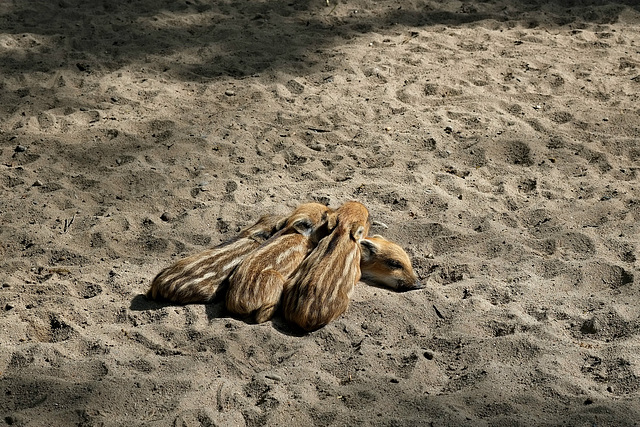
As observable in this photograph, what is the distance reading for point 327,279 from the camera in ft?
15.5

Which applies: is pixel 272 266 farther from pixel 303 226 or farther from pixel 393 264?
pixel 393 264

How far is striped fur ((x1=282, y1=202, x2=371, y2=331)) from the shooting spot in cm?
465

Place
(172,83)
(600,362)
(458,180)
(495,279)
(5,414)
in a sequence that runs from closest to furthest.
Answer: (5,414), (600,362), (495,279), (458,180), (172,83)

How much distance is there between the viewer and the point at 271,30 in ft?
29.3

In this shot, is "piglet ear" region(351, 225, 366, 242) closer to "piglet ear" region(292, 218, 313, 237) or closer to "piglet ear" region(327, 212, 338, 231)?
"piglet ear" region(327, 212, 338, 231)

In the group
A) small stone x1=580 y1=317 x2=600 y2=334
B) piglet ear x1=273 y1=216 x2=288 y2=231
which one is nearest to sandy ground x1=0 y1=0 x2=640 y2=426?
small stone x1=580 y1=317 x2=600 y2=334

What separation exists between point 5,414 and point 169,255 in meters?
1.71

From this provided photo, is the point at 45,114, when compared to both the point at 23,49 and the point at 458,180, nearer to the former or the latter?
the point at 23,49

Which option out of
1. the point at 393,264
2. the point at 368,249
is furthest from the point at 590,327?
the point at 368,249

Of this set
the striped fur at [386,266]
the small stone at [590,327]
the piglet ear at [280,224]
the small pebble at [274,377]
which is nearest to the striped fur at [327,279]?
the striped fur at [386,266]

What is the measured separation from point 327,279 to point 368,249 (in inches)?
25.0

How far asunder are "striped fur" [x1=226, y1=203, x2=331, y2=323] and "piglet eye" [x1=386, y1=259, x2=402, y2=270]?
470mm

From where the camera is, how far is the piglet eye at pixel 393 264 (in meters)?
5.16

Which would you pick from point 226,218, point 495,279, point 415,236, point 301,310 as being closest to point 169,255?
point 226,218
